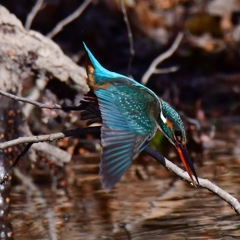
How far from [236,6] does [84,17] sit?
2317 millimetres

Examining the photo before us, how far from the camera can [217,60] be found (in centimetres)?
998

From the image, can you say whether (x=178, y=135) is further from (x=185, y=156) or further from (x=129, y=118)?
(x=129, y=118)

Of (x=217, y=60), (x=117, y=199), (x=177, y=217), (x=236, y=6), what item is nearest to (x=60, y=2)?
(x=217, y=60)

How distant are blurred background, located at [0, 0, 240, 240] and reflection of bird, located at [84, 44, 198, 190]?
742 millimetres

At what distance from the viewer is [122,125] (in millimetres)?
3547

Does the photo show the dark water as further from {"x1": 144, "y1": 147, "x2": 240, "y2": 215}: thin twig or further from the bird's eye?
the bird's eye

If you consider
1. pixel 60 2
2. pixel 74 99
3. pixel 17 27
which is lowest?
pixel 74 99

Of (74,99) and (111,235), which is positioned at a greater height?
(74,99)

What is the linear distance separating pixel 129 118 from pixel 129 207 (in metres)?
1.50

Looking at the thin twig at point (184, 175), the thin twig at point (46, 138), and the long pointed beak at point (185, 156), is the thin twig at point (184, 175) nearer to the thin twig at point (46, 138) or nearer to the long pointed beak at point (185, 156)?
the long pointed beak at point (185, 156)

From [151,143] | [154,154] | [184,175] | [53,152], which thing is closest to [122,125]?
[154,154]

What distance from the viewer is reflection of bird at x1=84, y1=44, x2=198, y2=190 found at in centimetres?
346

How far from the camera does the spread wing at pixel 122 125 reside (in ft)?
10.9

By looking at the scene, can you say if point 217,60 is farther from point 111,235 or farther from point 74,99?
point 111,235
